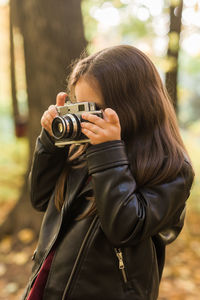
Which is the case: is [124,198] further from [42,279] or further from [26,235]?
[26,235]

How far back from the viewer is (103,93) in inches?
49.9

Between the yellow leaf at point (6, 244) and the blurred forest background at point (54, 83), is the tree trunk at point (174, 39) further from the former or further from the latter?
the yellow leaf at point (6, 244)

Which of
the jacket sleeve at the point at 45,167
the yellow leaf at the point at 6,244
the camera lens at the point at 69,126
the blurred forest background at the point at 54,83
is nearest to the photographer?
the camera lens at the point at 69,126

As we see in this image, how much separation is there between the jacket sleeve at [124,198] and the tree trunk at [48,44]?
211 cm

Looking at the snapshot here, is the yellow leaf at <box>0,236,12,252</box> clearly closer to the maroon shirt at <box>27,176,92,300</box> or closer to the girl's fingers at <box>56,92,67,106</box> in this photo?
the maroon shirt at <box>27,176,92,300</box>

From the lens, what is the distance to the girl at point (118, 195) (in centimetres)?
113

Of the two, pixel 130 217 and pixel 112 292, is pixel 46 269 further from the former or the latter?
pixel 130 217

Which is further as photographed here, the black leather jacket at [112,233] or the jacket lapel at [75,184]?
the jacket lapel at [75,184]

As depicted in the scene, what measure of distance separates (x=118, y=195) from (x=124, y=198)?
0.02 m

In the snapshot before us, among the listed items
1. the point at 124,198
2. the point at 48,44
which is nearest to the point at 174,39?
the point at 48,44

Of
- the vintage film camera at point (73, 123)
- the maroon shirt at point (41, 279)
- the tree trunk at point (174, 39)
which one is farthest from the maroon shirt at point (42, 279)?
the tree trunk at point (174, 39)

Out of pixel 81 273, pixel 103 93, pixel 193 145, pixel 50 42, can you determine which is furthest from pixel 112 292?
pixel 193 145

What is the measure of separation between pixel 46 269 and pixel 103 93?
0.73m

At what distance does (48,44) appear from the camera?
3.08 m
